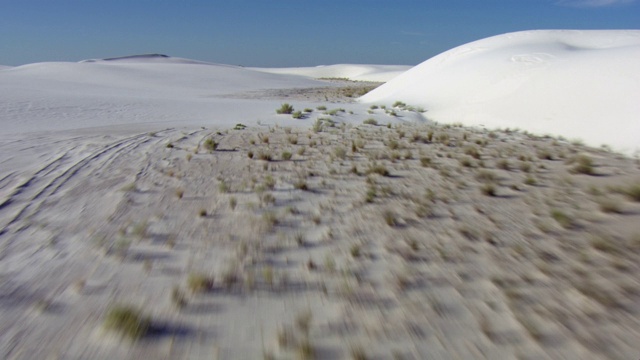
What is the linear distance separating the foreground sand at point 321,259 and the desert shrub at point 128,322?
8 cm

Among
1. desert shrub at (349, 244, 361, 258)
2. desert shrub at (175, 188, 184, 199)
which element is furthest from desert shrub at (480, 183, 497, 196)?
desert shrub at (175, 188, 184, 199)

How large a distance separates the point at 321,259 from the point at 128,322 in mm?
1835

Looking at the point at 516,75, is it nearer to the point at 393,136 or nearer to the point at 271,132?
the point at 393,136

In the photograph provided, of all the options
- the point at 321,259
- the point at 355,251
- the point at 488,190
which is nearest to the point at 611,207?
the point at 488,190

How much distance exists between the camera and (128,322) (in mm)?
3408

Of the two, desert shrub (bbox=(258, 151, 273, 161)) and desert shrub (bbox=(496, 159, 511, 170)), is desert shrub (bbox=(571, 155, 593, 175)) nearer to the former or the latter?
desert shrub (bbox=(496, 159, 511, 170))

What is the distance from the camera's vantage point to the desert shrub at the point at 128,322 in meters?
3.31

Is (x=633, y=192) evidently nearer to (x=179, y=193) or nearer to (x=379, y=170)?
(x=379, y=170)

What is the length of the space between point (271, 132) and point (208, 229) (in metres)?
8.81

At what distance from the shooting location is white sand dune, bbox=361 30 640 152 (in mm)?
13086

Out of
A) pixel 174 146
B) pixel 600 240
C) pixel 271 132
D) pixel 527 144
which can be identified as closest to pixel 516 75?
pixel 527 144

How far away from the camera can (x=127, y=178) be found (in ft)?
26.4

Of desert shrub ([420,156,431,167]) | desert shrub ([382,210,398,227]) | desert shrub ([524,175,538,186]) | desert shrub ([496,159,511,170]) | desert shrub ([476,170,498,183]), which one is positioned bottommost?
desert shrub ([420,156,431,167])

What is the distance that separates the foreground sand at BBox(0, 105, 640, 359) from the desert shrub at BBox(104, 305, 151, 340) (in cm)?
8
